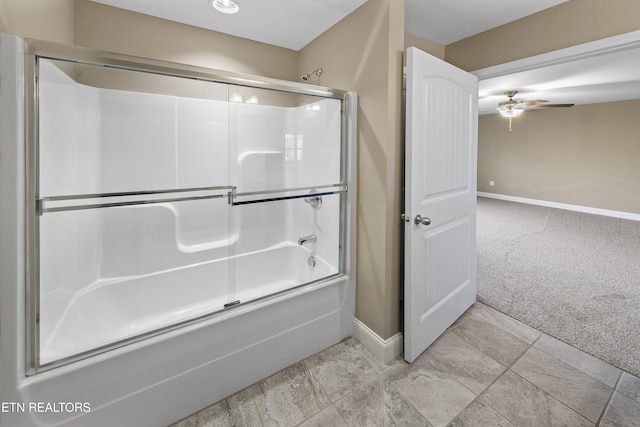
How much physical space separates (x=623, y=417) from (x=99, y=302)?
296 cm

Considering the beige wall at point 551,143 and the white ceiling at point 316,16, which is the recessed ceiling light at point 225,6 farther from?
the beige wall at point 551,143

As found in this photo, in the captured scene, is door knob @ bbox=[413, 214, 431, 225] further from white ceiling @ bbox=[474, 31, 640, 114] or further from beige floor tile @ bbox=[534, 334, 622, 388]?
white ceiling @ bbox=[474, 31, 640, 114]

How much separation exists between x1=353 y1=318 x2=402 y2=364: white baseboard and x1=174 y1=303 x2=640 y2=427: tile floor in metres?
0.04

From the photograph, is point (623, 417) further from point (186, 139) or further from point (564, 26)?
point (186, 139)

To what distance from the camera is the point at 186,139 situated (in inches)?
86.2

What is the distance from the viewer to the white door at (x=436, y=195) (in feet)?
5.54

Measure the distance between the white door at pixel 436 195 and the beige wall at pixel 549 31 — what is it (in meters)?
0.35

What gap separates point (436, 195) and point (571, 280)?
224cm

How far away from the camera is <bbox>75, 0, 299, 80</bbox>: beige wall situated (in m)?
1.89

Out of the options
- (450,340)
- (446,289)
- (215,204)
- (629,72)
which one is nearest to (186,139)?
(215,204)

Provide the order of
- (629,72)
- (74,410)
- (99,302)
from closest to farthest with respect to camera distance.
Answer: (74,410), (99,302), (629,72)

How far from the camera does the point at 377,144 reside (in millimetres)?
1809

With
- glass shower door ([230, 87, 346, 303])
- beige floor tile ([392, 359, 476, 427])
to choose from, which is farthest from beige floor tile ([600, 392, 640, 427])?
glass shower door ([230, 87, 346, 303])

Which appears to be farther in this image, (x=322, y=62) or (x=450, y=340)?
(x=322, y=62)
